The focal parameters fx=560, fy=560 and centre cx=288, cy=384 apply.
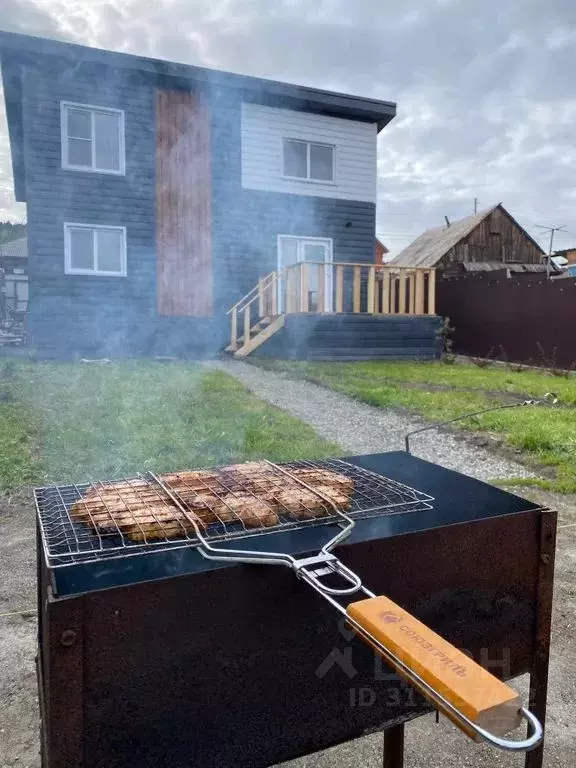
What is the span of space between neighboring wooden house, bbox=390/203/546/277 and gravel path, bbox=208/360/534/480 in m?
21.9

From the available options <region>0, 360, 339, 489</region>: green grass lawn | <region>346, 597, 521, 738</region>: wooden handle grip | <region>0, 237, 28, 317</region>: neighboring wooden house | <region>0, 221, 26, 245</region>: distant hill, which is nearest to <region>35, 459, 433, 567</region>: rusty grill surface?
<region>346, 597, 521, 738</region>: wooden handle grip

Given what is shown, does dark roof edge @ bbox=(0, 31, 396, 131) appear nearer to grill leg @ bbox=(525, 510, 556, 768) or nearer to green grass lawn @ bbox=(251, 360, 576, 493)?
green grass lawn @ bbox=(251, 360, 576, 493)

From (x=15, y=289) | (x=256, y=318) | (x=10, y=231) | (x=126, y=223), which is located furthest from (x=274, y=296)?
(x=10, y=231)

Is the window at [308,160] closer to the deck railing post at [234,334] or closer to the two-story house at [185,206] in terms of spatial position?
the two-story house at [185,206]

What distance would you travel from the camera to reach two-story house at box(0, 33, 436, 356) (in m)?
9.36

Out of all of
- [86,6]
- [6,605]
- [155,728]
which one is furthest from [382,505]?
[86,6]

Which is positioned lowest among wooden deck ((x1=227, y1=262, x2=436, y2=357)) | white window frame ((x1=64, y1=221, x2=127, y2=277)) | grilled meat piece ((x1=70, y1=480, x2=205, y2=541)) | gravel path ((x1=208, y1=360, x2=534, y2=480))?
gravel path ((x1=208, y1=360, x2=534, y2=480))

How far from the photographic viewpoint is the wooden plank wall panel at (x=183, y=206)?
937 centimetres

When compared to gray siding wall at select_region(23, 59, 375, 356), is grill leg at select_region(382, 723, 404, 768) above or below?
below

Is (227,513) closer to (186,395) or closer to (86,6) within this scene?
(86,6)

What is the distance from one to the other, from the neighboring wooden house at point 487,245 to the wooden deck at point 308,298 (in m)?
17.2

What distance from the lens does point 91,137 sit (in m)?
9.68

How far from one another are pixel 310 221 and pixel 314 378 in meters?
4.69

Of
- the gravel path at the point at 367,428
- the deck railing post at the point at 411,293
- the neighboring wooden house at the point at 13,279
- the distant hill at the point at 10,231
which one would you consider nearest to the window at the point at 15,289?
the neighboring wooden house at the point at 13,279
